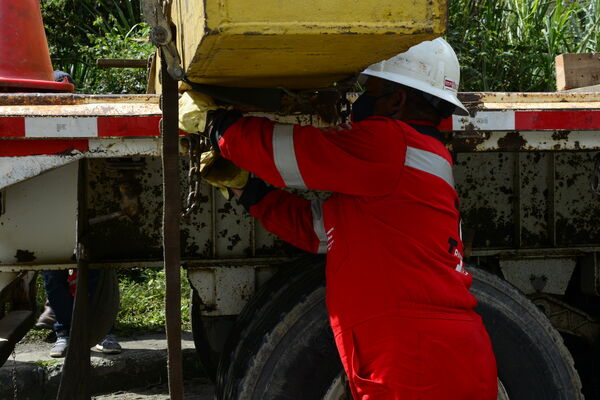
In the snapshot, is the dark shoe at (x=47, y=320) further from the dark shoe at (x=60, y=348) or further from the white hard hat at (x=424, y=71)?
the white hard hat at (x=424, y=71)

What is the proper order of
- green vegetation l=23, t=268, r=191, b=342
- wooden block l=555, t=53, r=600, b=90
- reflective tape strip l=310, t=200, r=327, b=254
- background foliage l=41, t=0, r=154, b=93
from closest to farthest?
reflective tape strip l=310, t=200, r=327, b=254, wooden block l=555, t=53, r=600, b=90, green vegetation l=23, t=268, r=191, b=342, background foliage l=41, t=0, r=154, b=93

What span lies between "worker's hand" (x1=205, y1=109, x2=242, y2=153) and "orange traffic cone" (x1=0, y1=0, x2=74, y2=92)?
1081 mm

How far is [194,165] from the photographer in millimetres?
2455

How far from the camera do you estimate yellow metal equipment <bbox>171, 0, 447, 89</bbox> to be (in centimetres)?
182

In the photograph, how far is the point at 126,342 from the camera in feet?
17.0

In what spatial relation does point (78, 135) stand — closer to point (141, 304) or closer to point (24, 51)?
point (24, 51)

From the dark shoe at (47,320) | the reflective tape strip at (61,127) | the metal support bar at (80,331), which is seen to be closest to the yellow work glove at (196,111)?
the reflective tape strip at (61,127)

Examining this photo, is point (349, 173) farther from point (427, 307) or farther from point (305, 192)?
point (305, 192)

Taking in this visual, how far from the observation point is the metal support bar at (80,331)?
272cm

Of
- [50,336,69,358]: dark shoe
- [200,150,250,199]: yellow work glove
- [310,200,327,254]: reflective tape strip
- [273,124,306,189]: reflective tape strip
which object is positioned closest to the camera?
[273,124,306,189]: reflective tape strip

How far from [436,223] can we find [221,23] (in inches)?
37.1

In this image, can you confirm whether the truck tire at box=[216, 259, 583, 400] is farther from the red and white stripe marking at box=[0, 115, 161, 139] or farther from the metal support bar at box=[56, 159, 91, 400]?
the red and white stripe marking at box=[0, 115, 161, 139]

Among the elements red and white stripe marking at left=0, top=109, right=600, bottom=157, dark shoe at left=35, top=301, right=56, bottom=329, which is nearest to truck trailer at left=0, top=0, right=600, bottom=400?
red and white stripe marking at left=0, top=109, right=600, bottom=157

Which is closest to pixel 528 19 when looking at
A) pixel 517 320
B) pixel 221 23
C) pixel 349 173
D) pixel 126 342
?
pixel 126 342
